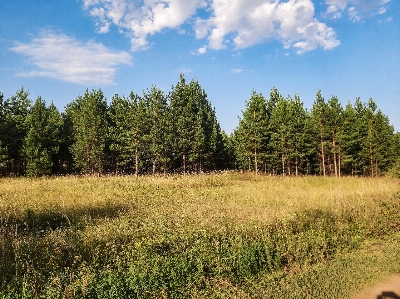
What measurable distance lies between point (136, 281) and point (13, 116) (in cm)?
3470

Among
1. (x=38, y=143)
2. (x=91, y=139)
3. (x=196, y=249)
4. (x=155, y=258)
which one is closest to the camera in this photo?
(x=155, y=258)

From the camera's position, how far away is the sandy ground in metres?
5.23

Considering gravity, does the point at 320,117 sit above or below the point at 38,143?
above

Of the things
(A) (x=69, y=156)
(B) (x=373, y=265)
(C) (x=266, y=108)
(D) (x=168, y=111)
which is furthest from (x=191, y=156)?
(B) (x=373, y=265)

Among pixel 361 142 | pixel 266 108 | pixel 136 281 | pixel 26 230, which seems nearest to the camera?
pixel 136 281

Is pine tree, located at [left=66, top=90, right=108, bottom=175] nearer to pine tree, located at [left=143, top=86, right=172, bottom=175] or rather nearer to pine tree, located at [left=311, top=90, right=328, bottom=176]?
pine tree, located at [left=143, top=86, right=172, bottom=175]

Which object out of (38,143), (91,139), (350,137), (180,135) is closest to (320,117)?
(350,137)

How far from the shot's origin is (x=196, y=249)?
19.9ft

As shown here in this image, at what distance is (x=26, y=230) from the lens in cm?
743

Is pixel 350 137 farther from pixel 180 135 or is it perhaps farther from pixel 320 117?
pixel 180 135

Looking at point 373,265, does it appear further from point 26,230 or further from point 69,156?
point 69,156

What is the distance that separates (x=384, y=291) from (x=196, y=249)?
3.81 metres

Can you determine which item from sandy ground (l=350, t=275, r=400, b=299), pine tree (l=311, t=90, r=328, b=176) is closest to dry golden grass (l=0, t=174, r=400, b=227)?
sandy ground (l=350, t=275, r=400, b=299)

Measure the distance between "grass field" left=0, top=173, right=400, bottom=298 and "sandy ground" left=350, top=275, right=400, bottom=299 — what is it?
19 cm
